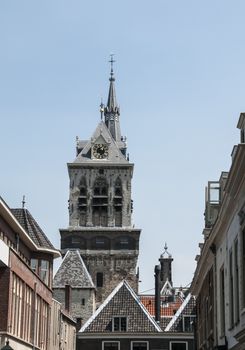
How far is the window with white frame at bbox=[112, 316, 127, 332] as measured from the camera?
2443 inches

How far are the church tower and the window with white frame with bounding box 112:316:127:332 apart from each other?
3114 centimetres

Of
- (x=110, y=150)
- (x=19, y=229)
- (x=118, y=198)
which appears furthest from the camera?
(x=110, y=150)

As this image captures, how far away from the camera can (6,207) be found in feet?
112

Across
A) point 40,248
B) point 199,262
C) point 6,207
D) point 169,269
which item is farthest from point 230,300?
point 169,269

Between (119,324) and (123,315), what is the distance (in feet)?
2.58

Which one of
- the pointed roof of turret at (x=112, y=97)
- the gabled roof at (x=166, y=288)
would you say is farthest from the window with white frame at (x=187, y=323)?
the pointed roof of turret at (x=112, y=97)

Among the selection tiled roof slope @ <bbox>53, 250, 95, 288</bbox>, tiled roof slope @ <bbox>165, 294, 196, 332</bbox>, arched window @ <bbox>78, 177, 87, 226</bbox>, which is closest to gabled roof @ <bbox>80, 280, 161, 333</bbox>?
tiled roof slope @ <bbox>165, 294, 196, 332</bbox>

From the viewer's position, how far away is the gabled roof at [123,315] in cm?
6197

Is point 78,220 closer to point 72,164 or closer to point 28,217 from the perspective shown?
point 72,164

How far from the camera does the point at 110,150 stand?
106 meters

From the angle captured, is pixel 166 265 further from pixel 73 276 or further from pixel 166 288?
pixel 73 276

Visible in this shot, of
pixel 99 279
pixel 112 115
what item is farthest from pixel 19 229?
pixel 112 115

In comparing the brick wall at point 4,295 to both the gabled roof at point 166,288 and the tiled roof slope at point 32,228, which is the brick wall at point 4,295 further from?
the gabled roof at point 166,288

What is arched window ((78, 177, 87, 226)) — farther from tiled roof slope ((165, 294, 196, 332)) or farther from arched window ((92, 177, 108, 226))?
tiled roof slope ((165, 294, 196, 332))
